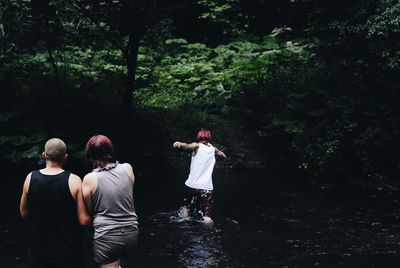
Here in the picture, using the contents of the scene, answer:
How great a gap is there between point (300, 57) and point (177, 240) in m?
13.5

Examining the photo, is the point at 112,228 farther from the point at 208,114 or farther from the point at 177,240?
the point at 208,114

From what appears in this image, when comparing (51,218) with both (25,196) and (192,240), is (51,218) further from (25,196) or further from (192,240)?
(192,240)

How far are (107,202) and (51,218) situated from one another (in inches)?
22.9

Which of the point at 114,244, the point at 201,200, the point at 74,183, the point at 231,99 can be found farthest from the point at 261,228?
the point at 231,99

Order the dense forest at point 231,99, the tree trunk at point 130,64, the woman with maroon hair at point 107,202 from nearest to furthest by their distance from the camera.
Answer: the woman with maroon hair at point 107,202 < the dense forest at point 231,99 < the tree trunk at point 130,64

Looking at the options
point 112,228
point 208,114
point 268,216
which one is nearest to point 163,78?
point 208,114

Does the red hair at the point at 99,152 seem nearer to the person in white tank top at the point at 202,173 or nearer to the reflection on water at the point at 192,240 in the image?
the reflection on water at the point at 192,240

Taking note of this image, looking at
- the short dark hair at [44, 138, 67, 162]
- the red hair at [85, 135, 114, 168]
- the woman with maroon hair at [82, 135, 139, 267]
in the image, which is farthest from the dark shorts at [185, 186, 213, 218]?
the short dark hair at [44, 138, 67, 162]

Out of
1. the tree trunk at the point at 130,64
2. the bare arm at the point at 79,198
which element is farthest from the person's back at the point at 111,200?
the tree trunk at the point at 130,64

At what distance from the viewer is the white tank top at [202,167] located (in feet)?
35.8

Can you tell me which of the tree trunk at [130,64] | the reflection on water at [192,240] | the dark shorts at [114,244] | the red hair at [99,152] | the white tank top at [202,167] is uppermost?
the tree trunk at [130,64]

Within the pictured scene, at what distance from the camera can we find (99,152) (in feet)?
18.7

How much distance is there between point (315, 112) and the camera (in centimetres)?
1623

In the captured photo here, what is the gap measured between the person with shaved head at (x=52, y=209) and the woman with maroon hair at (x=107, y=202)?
0.26 meters
